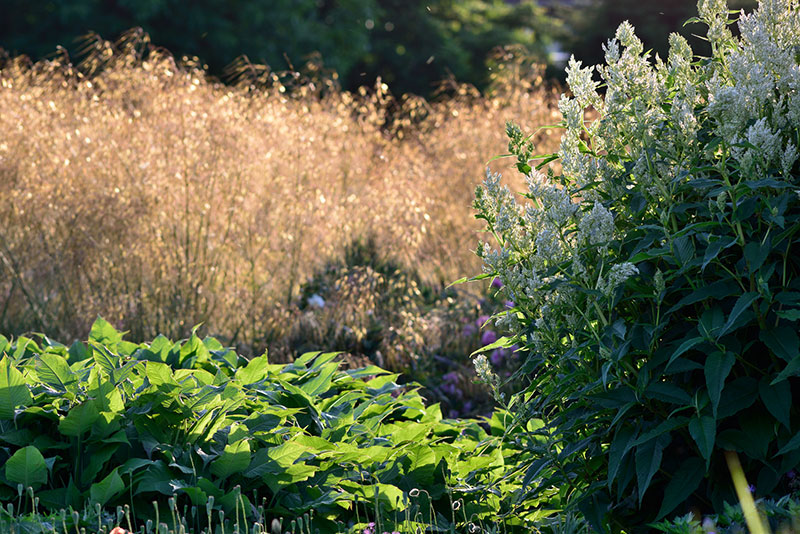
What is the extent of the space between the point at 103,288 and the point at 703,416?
4479 mm

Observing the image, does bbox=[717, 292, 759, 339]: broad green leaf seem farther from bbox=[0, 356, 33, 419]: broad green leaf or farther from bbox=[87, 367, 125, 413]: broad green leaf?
bbox=[0, 356, 33, 419]: broad green leaf

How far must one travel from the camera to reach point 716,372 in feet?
7.21

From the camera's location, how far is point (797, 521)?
1892 mm

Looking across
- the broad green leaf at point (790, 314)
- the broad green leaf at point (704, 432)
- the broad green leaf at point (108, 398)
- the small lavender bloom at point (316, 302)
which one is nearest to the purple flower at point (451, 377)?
the small lavender bloom at point (316, 302)

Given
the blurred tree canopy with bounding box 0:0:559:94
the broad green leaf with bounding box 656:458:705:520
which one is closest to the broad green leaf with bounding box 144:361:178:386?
the broad green leaf with bounding box 656:458:705:520

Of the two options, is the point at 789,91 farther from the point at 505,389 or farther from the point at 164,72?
the point at 164,72

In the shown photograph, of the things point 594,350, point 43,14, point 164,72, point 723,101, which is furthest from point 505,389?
point 43,14

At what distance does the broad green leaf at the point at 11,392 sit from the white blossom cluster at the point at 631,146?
62.5 inches

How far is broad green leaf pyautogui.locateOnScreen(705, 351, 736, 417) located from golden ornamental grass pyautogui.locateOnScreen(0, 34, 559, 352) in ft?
12.1

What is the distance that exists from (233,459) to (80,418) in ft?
1.68

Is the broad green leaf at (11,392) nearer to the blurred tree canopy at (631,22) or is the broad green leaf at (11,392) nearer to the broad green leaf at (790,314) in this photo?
the broad green leaf at (790,314)

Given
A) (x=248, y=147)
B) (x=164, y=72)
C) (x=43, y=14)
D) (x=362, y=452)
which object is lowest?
(x=362, y=452)

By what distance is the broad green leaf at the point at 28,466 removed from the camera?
2.64 m

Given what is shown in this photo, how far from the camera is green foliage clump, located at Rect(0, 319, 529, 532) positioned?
2.69m
